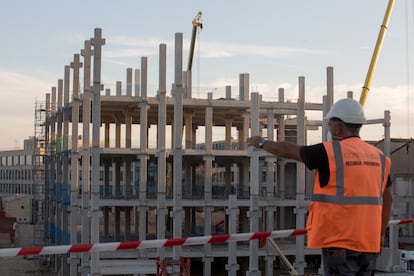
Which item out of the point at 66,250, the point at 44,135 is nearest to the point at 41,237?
the point at 44,135

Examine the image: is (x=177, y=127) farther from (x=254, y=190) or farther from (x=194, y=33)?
(x=194, y=33)

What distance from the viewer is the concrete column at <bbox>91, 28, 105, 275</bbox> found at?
22594 millimetres

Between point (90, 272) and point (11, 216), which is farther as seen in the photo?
point (11, 216)

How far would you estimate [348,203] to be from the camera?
155 inches

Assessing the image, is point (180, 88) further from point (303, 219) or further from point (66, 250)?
point (66, 250)

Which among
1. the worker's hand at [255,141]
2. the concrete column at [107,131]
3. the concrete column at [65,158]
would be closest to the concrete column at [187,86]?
the concrete column at [65,158]

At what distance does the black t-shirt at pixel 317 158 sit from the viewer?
3928 mm

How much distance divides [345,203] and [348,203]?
0.02 meters

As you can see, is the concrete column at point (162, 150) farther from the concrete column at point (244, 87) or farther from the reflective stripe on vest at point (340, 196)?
the reflective stripe on vest at point (340, 196)

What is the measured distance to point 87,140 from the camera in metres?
25.4

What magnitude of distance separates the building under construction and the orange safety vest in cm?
1789

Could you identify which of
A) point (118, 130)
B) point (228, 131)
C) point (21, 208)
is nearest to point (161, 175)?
point (228, 131)

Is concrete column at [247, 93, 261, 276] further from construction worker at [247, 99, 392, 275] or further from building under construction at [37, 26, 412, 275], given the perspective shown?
construction worker at [247, 99, 392, 275]

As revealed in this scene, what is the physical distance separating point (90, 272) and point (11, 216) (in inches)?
1289
